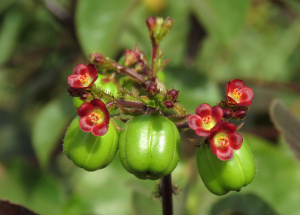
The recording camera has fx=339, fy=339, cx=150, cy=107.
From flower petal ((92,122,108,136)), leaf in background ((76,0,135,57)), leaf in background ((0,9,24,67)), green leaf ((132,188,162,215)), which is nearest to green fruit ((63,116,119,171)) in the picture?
flower petal ((92,122,108,136))

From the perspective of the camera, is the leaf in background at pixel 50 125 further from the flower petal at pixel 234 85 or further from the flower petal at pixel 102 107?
the flower petal at pixel 234 85

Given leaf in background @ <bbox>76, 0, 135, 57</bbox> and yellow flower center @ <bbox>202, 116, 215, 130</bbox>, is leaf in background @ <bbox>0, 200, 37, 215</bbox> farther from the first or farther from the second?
leaf in background @ <bbox>76, 0, 135, 57</bbox>

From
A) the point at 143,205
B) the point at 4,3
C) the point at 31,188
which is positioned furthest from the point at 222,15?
the point at 31,188

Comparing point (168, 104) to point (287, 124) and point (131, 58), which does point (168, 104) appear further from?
point (287, 124)

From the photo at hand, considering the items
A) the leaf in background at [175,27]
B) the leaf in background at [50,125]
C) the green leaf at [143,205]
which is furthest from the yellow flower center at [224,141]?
the leaf in background at [175,27]

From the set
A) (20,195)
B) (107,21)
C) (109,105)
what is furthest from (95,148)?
(20,195)

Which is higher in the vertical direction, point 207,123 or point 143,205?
point 207,123

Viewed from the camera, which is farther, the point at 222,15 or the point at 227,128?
the point at 222,15
